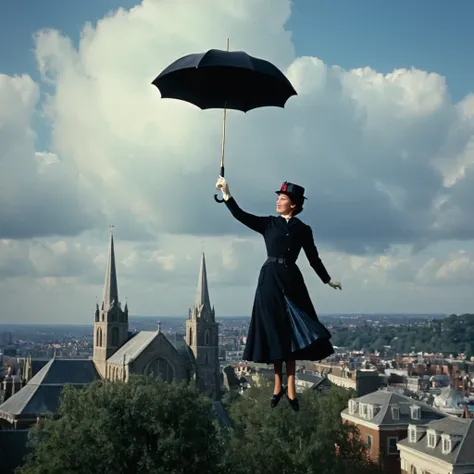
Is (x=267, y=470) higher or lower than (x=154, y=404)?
lower

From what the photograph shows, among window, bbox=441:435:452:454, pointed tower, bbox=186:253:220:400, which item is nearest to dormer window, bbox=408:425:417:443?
window, bbox=441:435:452:454

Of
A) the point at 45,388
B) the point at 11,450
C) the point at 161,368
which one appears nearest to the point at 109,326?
the point at 161,368

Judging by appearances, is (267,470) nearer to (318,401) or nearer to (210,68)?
(318,401)

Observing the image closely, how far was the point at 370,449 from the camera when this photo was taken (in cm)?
4044

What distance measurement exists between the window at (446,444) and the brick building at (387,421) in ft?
15.9

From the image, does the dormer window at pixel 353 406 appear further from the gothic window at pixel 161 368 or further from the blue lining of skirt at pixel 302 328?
the blue lining of skirt at pixel 302 328

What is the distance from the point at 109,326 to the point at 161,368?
21.6ft

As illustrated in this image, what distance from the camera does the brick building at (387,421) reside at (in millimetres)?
39875

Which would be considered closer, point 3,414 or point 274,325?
point 274,325

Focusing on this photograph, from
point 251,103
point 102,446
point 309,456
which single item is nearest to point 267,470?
point 309,456

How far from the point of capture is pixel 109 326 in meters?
75.4

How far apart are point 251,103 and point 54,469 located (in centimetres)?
2453

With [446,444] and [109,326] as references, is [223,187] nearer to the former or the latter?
[446,444]

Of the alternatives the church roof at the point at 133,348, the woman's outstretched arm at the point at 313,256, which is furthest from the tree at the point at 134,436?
the church roof at the point at 133,348
